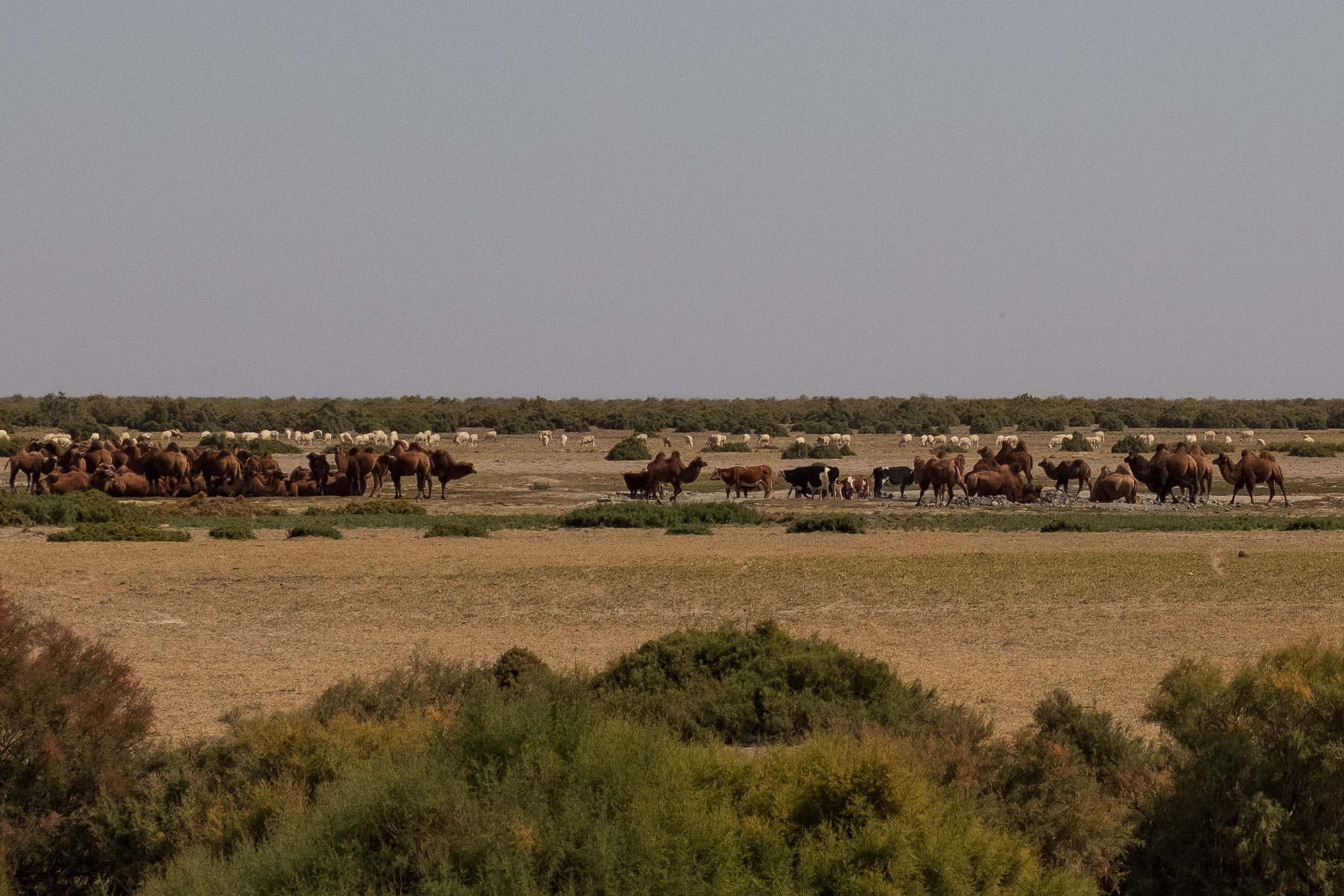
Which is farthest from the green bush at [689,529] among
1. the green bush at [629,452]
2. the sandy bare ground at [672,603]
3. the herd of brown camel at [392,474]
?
the green bush at [629,452]

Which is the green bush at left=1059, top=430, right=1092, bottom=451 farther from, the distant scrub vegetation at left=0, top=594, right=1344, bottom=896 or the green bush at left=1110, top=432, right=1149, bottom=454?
the distant scrub vegetation at left=0, top=594, right=1344, bottom=896

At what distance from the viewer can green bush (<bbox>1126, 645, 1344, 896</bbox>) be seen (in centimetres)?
697

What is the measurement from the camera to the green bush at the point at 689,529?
2772 centimetres

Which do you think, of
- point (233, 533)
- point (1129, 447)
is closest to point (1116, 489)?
point (233, 533)

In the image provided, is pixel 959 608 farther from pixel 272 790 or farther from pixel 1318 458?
pixel 1318 458

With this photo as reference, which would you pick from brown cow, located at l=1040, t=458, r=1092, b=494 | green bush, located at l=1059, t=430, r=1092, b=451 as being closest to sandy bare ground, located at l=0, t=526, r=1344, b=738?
brown cow, located at l=1040, t=458, r=1092, b=494

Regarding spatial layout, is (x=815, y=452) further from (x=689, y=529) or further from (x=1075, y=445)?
(x=689, y=529)

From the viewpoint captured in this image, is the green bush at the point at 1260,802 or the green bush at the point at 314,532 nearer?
the green bush at the point at 1260,802

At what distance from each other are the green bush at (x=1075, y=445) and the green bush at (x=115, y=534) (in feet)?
146

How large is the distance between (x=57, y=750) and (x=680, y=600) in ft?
36.5

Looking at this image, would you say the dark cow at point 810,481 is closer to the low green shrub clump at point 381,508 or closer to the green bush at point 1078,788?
the low green shrub clump at point 381,508

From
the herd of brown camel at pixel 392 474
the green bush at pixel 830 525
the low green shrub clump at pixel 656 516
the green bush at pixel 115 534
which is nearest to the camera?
the green bush at pixel 115 534

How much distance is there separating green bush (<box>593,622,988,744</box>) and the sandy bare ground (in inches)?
45.6

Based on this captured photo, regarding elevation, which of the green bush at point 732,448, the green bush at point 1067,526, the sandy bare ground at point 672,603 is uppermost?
the green bush at point 732,448
